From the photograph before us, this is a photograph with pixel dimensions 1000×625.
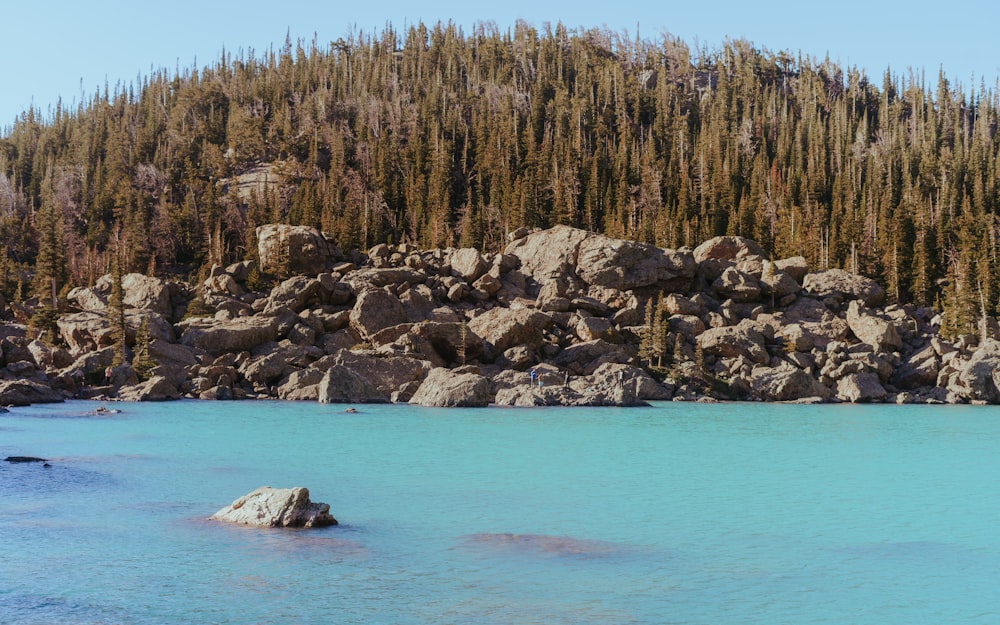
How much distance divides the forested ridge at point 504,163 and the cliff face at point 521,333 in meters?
8.82

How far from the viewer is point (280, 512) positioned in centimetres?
1686

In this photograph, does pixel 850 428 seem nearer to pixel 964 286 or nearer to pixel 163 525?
pixel 163 525

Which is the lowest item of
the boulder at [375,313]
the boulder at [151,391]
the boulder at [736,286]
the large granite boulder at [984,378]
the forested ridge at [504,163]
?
the boulder at [151,391]

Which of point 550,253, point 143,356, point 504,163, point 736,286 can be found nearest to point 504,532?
point 143,356

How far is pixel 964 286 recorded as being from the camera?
75.2 metres

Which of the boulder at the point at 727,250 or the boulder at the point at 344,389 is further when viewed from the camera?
the boulder at the point at 727,250

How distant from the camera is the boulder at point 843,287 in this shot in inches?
3187

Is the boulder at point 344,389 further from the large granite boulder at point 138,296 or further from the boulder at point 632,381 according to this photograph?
Answer: the large granite boulder at point 138,296

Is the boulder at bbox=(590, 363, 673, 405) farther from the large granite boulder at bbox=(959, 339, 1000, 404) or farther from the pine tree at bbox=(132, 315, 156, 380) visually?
the pine tree at bbox=(132, 315, 156, 380)

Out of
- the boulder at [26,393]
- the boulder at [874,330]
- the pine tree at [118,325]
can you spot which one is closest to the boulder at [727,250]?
the boulder at [874,330]

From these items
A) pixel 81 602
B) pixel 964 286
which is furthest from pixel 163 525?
pixel 964 286

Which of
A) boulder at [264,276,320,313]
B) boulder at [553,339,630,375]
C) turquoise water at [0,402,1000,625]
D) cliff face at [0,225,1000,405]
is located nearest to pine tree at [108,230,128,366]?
cliff face at [0,225,1000,405]

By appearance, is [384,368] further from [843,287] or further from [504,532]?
[843,287]

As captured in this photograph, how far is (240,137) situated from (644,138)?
6346 centimetres
